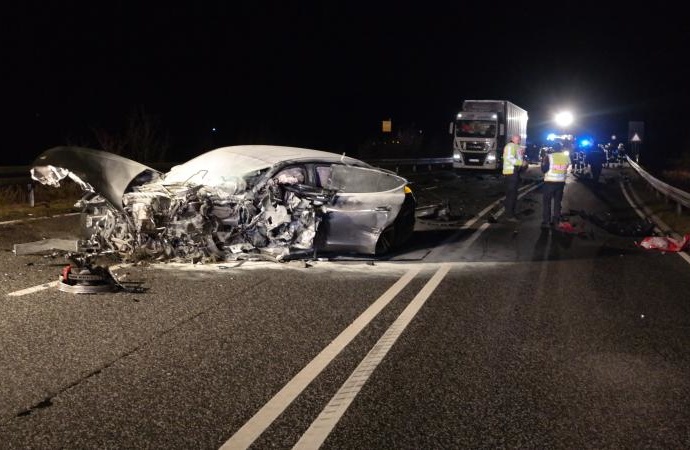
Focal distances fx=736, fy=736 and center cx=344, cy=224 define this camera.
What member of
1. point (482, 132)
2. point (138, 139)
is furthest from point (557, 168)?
point (482, 132)

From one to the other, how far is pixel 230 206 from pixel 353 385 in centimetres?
484

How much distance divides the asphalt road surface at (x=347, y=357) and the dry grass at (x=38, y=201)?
4.95m

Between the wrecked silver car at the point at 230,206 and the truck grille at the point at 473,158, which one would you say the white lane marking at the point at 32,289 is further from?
the truck grille at the point at 473,158

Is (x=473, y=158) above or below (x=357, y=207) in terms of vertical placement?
below

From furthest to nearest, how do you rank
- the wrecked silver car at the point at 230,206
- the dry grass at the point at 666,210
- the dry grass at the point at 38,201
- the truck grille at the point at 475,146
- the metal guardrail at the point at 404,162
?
the metal guardrail at the point at 404,162 < the truck grille at the point at 475,146 < the dry grass at the point at 666,210 < the dry grass at the point at 38,201 < the wrecked silver car at the point at 230,206

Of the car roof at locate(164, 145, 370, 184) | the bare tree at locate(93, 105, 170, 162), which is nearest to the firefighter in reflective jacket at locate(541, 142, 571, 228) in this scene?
the car roof at locate(164, 145, 370, 184)

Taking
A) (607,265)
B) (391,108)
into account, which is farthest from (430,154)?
(607,265)

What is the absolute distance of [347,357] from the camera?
5426mm

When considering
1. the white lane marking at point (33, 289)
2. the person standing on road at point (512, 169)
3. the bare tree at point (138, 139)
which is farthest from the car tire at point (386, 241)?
the bare tree at point (138, 139)

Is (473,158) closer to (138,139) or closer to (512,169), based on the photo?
(138,139)

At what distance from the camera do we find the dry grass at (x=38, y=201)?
14.5 meters

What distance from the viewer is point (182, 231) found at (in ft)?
30.0

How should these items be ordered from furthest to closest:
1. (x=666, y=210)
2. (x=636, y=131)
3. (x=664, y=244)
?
(x=636, y=131) < (x=666, y=210) < (x=664, y=244)

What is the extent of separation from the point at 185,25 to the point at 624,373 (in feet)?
200
